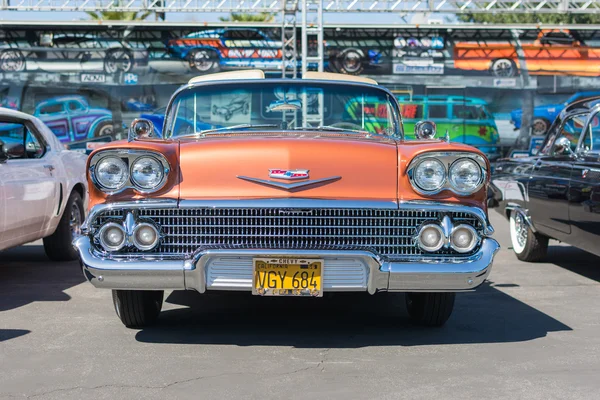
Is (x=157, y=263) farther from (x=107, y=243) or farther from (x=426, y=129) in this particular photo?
(x=426, y=129)

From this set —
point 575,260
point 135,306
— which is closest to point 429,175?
point 135,306

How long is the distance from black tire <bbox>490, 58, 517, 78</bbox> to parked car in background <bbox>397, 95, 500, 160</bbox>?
3.54 ft

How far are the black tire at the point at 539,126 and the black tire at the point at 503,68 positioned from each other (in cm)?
140

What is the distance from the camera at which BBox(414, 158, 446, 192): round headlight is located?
448 cm

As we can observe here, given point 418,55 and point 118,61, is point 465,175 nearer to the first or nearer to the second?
point 418,55

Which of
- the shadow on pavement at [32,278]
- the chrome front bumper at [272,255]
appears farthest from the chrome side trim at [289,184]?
the shadow on pavement at [32,278]

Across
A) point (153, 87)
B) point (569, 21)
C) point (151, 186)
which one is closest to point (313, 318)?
point (151, 186)

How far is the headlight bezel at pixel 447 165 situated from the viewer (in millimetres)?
4477

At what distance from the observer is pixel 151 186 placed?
4434mm

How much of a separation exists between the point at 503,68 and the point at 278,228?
19.2 meters

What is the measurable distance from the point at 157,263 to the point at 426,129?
2284 millimetres

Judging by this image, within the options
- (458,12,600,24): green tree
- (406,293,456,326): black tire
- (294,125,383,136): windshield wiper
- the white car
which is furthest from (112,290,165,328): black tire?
(458,12,600,24): green tree

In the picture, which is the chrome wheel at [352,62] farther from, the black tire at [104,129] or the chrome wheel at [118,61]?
the black tire at [104,129]

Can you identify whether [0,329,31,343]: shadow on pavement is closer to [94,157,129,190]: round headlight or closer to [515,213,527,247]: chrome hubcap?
[94,157,129,190]: round headlight
